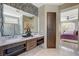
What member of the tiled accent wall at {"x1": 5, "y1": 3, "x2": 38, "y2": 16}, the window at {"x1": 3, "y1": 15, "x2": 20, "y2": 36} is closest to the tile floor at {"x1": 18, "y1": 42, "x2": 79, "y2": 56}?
the window at {"x1": 3, "y1": 15, "x2": 20, "y2": 36}

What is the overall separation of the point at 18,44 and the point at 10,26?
0.48 m

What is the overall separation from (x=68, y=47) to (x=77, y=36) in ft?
1.29

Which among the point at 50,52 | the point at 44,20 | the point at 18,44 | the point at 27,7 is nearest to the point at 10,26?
the point at 18,44

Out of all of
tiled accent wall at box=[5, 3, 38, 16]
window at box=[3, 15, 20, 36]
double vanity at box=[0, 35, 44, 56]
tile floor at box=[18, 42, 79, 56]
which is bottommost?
tile floor at box=[18, 42, 79, 56]

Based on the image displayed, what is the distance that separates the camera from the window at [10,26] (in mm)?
2578

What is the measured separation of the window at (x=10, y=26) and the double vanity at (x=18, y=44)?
0.15 metres

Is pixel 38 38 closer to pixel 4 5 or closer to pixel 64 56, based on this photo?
pixel 64 56

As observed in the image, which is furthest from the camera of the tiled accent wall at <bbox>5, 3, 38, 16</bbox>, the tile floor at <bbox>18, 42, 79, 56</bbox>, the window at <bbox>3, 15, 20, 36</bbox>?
the tile floor at <bbox>18, 42, 79, 56</bbox>

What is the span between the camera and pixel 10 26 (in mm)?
2680

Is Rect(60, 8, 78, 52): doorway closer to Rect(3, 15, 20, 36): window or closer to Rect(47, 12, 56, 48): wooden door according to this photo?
Rect(47, 12, 56, 48): wooden door

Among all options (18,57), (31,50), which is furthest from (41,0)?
(18,57)

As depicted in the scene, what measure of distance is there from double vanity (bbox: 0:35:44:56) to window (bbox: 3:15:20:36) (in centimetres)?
15

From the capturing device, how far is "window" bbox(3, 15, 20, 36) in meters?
2.58

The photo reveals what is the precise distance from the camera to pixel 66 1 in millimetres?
2775
